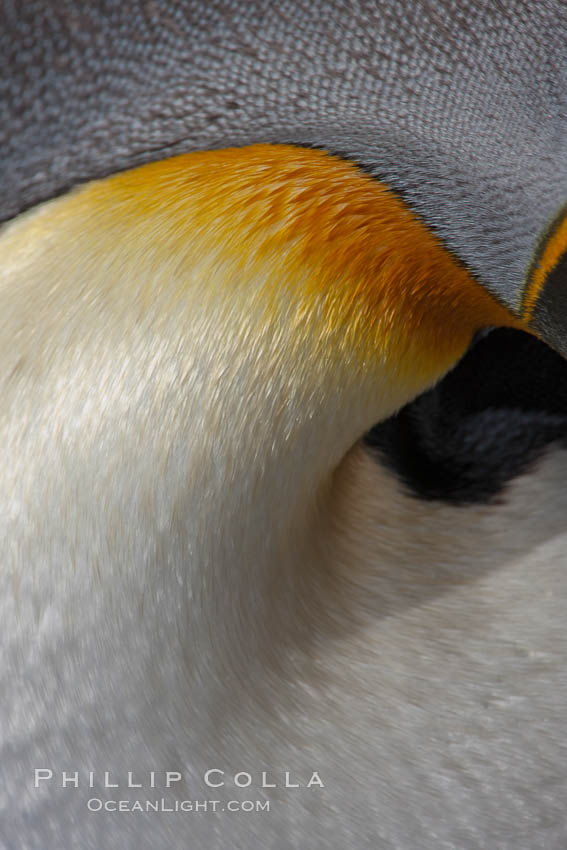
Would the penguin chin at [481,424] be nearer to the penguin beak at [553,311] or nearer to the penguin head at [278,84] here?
the penguin beak at [553,311]

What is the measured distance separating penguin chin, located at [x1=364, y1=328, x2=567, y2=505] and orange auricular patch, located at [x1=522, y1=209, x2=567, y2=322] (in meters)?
0.42

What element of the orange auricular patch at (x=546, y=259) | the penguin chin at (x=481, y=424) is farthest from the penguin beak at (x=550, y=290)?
the penguin chin at (x=481, y=424)

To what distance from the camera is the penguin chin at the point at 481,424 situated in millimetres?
1170

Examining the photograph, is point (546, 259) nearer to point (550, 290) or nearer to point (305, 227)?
point (550, 290)

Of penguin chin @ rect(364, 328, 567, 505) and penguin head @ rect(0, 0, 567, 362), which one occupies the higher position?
penguin head @ rect(0, 0, 567, 362)

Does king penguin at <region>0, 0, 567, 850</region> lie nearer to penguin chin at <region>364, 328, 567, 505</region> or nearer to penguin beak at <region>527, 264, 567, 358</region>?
penguin beak at <region>527, 264, 567, 358</region>

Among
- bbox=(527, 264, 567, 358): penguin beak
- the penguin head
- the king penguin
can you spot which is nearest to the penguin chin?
the king penguin

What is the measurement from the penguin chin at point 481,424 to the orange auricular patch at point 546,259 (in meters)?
0.42

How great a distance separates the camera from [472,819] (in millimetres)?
821

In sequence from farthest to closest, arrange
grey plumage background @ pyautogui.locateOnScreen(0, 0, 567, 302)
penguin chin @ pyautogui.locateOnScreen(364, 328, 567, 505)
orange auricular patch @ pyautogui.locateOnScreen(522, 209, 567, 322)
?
penguin chin @ pyautogui.locateOnScreen(364, 328, 567, 505) < orange auricular patch @ pyautogui.locateOnScreen(522, 209, 567, 322) < grey plumage background @ pyautogui.locateOnScreen(0, 0, 567, 302)

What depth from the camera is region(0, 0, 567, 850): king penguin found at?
22.9 inches

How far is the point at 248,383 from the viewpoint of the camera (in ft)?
2.25

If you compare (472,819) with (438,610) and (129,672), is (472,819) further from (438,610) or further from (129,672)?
(129,672)

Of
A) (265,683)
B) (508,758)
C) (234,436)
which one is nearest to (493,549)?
(508,758)
